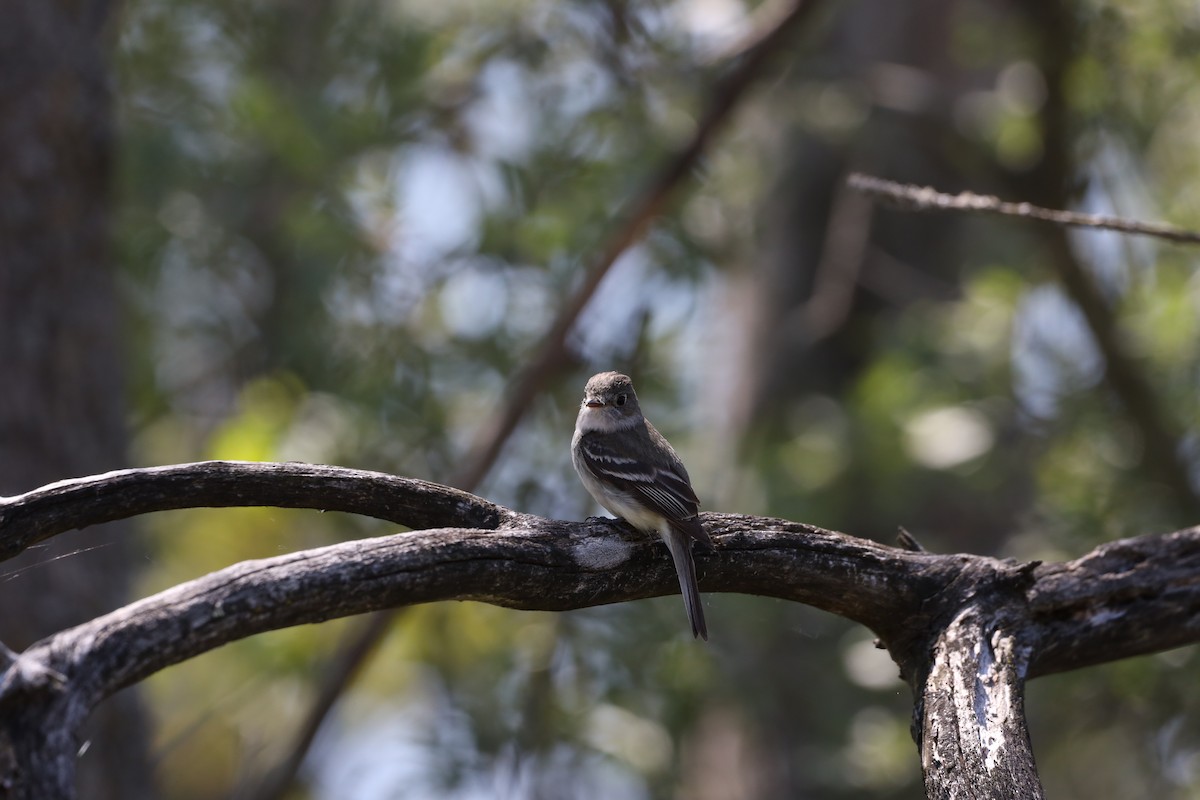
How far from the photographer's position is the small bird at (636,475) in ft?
12.4

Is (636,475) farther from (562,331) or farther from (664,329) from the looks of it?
(664,329)

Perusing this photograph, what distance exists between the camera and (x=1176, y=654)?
299 inches

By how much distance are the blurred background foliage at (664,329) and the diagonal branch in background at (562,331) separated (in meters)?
0.23

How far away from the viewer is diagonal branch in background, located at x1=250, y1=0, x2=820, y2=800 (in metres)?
7.62

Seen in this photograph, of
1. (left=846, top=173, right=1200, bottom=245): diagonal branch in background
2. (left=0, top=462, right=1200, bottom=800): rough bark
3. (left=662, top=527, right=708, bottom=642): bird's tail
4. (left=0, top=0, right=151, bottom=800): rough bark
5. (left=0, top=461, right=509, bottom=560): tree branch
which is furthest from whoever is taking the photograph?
(left=0, top=0, right=151, bottom=800): rough bark

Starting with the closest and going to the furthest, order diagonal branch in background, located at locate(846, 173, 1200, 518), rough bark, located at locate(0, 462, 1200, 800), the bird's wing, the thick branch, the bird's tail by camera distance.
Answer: rough bark, located at locate(0, 462, 1200, 800) → the thick branch → the bird's tail → the bird's wing → diagonal branch in background, located at locate(846, 173, 1200, 518)

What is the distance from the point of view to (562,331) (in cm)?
794

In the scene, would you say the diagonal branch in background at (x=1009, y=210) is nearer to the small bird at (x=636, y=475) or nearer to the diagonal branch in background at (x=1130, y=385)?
the small bird at (x=636, y=475)

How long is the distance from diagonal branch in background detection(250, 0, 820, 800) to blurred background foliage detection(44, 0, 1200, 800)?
227 millimetres

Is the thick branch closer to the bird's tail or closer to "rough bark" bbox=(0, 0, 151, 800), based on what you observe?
the bird's tail

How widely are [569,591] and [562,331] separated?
15.5ft

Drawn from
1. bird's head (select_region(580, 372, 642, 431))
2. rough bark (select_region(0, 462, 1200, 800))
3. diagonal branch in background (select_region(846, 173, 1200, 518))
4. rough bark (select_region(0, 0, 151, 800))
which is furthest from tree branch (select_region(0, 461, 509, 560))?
diagonal branch in background (select_region(846, 173, 1200, 518))

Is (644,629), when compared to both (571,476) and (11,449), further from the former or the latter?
(11,449)

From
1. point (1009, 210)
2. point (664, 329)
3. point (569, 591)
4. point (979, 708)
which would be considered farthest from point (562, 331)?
point (979, 708)
